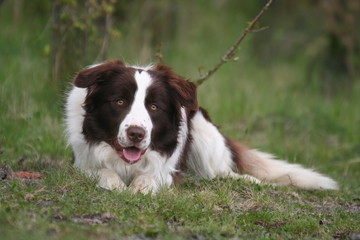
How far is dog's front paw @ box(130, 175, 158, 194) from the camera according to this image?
5.26 m

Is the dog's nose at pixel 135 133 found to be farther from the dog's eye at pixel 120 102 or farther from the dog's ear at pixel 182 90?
the dog's ear at pixel 182 90

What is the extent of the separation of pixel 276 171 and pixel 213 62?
6.56 m

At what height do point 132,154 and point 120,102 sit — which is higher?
point 120,102

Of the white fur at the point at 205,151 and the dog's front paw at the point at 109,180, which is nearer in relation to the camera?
the dog's front paw at the point at 109,180

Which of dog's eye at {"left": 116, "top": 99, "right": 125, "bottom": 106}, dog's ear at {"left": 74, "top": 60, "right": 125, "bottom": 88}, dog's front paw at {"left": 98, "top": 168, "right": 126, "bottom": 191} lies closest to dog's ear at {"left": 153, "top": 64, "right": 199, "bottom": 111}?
dog's ear at {"left": 74, "top": 60, "right": 125, "bottom": 88}

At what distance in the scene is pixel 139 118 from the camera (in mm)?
5094

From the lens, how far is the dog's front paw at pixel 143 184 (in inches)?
207

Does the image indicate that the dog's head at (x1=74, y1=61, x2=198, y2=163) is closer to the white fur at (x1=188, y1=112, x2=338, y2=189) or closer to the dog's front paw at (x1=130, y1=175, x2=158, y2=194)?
the dog's front paw at (x1=130, y1=175, x2=158, y2=194)

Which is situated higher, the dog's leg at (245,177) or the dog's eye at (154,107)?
the dog's eye at (154,107)

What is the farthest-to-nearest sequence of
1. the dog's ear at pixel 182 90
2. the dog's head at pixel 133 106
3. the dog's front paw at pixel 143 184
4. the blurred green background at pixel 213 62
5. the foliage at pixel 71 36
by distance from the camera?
the foliage at pixel 71 36 → the blurred green background at pixel 213 62 → the dog's ear at pixel 182 90 → the dog's front paw at pixel 143 184 → the dog's head at pixel 133 106

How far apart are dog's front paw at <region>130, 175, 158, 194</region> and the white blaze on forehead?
38cm

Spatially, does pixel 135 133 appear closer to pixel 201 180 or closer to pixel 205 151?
pixel 201 180

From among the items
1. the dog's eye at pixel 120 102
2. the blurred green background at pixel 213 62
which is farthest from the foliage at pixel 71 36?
the dog's eye at pixel 120 102

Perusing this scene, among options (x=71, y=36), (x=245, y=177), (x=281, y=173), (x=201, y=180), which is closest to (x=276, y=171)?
(x=281, y=173)
